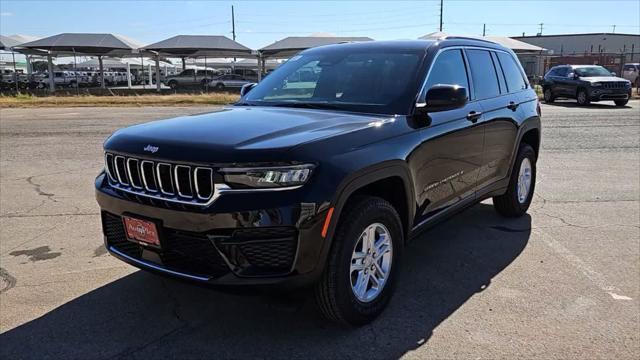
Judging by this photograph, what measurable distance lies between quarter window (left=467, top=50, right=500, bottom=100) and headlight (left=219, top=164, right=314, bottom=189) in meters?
2.55

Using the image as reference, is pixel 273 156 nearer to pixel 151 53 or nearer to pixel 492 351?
pixel 492 351

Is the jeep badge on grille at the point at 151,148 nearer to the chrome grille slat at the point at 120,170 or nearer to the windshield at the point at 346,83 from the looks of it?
the chrome grille slat at the point at 120,170

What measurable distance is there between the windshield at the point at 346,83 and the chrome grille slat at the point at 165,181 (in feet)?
4.50

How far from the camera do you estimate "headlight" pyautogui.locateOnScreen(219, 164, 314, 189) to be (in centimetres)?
286

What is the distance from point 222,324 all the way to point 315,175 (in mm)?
1273

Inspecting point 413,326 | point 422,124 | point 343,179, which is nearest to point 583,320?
point 413,326

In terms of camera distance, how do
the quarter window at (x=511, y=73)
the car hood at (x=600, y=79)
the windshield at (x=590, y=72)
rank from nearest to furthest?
1. the quarter window at (x=511, y=73)
2. the car hood at (x=600, y=79)
3. the windshield at (x=590, y=72)

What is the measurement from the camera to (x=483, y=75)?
502 centimetres

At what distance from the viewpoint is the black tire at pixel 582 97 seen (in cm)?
2189

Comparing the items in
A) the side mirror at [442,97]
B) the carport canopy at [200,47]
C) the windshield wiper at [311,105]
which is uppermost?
the carport canopy at [200,47]

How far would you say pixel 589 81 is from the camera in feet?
71.3

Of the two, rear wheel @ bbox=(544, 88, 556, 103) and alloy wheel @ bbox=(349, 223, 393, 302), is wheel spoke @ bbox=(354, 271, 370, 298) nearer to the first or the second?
alloy wheel @ bbox=(349, 223, 393, 302)

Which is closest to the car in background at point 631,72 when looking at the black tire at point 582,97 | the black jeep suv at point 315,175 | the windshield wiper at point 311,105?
the black tire at point 582,97

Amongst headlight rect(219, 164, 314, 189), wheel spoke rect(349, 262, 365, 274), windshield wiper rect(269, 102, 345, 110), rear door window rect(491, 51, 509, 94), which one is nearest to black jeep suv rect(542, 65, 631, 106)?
rear door window rect(491, 51, 509, 94)
